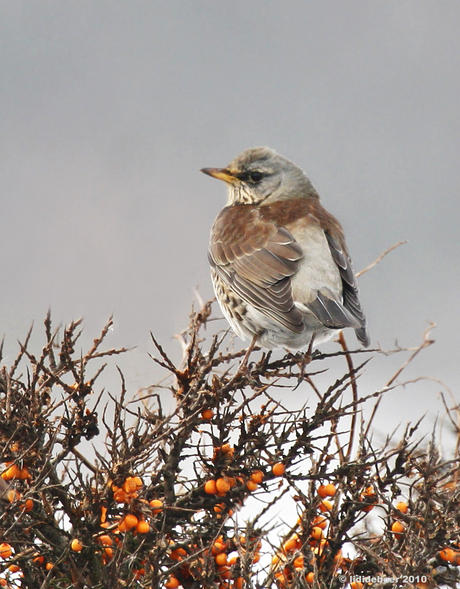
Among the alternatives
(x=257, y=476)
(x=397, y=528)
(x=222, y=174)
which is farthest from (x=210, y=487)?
(x=222, y=174)

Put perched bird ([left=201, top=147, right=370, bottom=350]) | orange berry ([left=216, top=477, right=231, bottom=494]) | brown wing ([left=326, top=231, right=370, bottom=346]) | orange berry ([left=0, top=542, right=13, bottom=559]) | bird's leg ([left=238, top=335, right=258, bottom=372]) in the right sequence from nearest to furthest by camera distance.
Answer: orange berry ([left=0, top=542, right=13, bottom=559]) < orange berry ([left=216, top=477, right=231, bottom=494]) < bird's leg ([left=238, top=335, right=258, bottom=372]) < perched bird ([left=201, top=147, right=370, bottom=350]) < brown wing ([left=326, top=231, right=370, bottom=346])

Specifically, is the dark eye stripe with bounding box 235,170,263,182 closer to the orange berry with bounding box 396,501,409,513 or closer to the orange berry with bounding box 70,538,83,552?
the orange berry with bounding box 396,501,409,513

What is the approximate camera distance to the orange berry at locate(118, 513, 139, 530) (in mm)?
2197

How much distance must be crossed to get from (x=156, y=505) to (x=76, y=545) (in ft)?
0.94

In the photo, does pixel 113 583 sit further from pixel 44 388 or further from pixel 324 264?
pixel 324 264

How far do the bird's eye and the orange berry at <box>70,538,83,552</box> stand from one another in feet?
11.2

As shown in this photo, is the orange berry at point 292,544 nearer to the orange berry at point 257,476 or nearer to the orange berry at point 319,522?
the orange berry at point 319,522

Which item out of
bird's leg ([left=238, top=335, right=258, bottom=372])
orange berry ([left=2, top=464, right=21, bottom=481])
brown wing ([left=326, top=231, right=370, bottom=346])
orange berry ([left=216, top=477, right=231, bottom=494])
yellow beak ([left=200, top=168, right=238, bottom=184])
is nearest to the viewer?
orange berry ([left=2, top=464, right=21, bottom=481])

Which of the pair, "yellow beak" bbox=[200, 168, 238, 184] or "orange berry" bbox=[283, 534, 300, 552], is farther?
"yellow beak" bbox=[200, 168, 238, 184]

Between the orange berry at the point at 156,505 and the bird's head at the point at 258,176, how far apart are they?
3134 millimetres

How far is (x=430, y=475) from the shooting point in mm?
2480

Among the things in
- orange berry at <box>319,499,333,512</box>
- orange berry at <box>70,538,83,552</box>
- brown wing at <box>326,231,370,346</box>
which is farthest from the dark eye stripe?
orange berry at <box>70,538,83,552</box>

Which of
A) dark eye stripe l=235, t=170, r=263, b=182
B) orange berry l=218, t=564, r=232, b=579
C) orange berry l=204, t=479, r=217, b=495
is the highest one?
dark eye stripe l=235, t=170, r=263, b=182

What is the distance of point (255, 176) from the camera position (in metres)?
5.14
